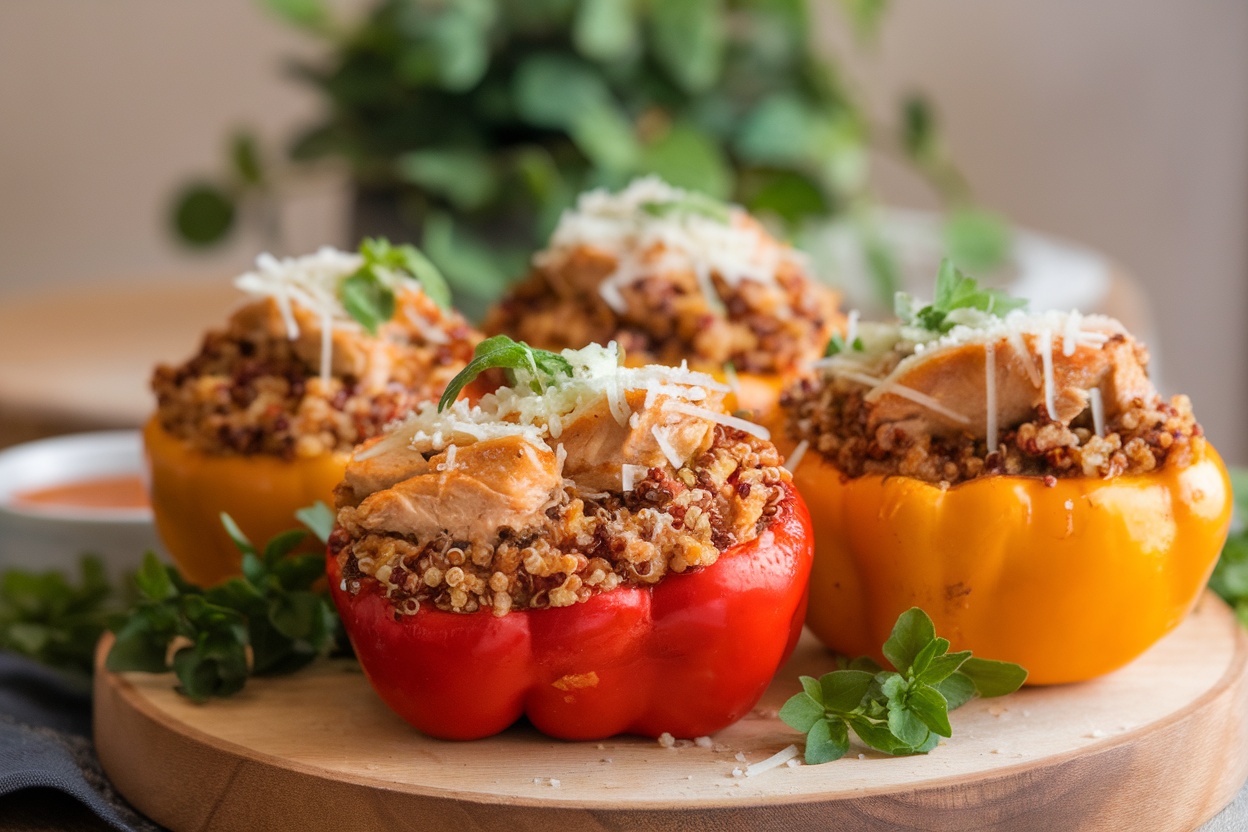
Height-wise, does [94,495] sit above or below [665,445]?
below

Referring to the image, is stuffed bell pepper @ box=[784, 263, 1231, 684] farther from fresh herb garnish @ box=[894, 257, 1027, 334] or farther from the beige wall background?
the beige wall background

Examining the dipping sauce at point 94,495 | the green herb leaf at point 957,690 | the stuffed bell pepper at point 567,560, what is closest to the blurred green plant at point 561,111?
the dipping sauce at point 94,495

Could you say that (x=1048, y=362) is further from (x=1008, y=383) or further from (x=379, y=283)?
(x=379, y=283)

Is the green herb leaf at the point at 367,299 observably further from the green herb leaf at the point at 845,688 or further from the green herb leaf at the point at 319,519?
the green herb leaf at the point at 845,688

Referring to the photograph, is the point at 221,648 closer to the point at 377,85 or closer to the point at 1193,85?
the point at 377,85

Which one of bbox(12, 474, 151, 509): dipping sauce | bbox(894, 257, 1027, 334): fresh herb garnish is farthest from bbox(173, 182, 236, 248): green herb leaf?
bbox(894, 257, 1027, 334): fresh herb garnish

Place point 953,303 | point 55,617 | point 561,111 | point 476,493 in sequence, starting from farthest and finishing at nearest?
1. point 561,111
2. point 55,617
3. point 953,303
4. point 476,493

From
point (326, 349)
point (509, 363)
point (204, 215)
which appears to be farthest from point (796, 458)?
point (204, 215)
